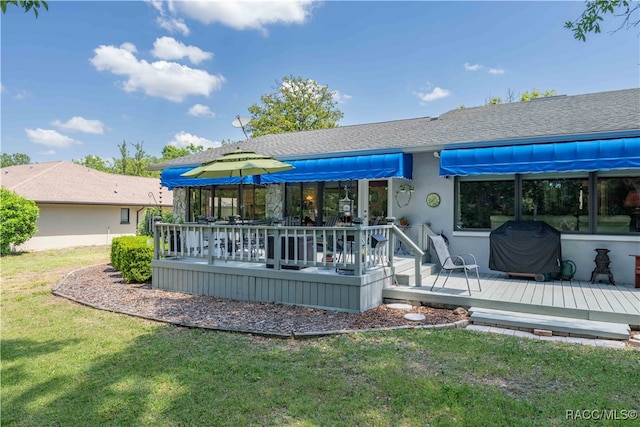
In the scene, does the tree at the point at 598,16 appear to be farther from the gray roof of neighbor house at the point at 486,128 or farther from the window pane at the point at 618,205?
the window pane at the point at 618,205

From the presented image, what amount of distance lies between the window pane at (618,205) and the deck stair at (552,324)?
357 cm

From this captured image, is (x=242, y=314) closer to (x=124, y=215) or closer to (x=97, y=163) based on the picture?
(x=124, y=215)

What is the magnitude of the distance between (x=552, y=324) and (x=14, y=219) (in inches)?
812

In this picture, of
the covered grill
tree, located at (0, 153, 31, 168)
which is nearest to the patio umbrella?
the covered grill

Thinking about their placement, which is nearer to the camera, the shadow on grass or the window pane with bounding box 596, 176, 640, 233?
the shadow on grass

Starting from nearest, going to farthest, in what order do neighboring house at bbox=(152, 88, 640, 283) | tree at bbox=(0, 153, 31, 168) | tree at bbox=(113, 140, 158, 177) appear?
1. neighboring house at bbox=(152, 88, 640, 283)
2. tree at bbox=(113, 140, 158, 177)
3. tree at bbox=(0, 153, 31, 168)

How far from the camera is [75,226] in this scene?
21.1m

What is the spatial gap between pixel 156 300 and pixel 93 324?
1638 mm

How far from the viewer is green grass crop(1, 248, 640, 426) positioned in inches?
131

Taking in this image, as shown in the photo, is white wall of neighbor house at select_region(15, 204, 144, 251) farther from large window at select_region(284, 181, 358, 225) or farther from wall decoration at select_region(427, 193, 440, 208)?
wall decoration at select_region(427, 193, 440, 208)

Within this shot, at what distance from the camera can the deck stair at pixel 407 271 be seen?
7.73m

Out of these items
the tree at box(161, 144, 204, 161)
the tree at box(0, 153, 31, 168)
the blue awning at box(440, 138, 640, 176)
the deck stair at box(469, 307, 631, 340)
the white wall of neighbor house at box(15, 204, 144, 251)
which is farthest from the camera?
the tree at box(0, 153, 31, 168)

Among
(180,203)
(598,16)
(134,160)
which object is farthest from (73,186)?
(134,160)

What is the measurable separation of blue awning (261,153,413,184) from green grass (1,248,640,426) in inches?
197
